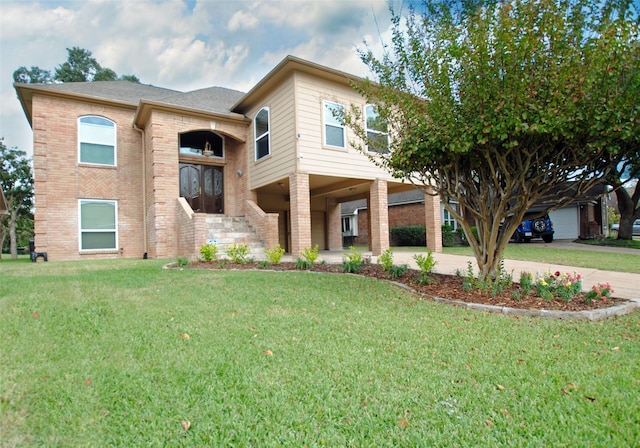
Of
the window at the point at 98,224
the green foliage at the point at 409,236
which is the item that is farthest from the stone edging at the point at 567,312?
the green foliage at the point at 409,236

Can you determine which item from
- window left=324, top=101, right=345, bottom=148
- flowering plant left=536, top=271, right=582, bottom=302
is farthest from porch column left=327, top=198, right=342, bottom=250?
flowering plant left=536, top=271, right=582, bottom=302

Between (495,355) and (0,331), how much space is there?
14.3 feet

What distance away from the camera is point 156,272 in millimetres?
7047

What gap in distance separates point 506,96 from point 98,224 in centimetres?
1263

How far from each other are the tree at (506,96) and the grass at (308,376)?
1.93 metres

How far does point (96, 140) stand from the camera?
1209 centimetres

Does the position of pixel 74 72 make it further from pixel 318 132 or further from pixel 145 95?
pixel 318 132

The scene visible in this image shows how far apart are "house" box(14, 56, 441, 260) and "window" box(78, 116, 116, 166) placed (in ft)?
0.11

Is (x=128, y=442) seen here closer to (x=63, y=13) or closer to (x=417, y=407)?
(x=417, y=407)

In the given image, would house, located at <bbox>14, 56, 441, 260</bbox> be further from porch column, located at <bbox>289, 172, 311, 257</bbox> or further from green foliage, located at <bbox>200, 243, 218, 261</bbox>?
green foliage, located at <bbox>200, 243, 218, 261</bbox>

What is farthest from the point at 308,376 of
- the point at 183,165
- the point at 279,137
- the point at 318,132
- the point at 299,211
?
the point at 183,165

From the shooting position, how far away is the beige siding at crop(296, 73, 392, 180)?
1027 cm

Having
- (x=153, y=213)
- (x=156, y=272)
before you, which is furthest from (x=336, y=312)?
(x=153, y=213)

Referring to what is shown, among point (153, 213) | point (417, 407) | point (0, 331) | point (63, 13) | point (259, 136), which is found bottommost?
point (417, 407)
